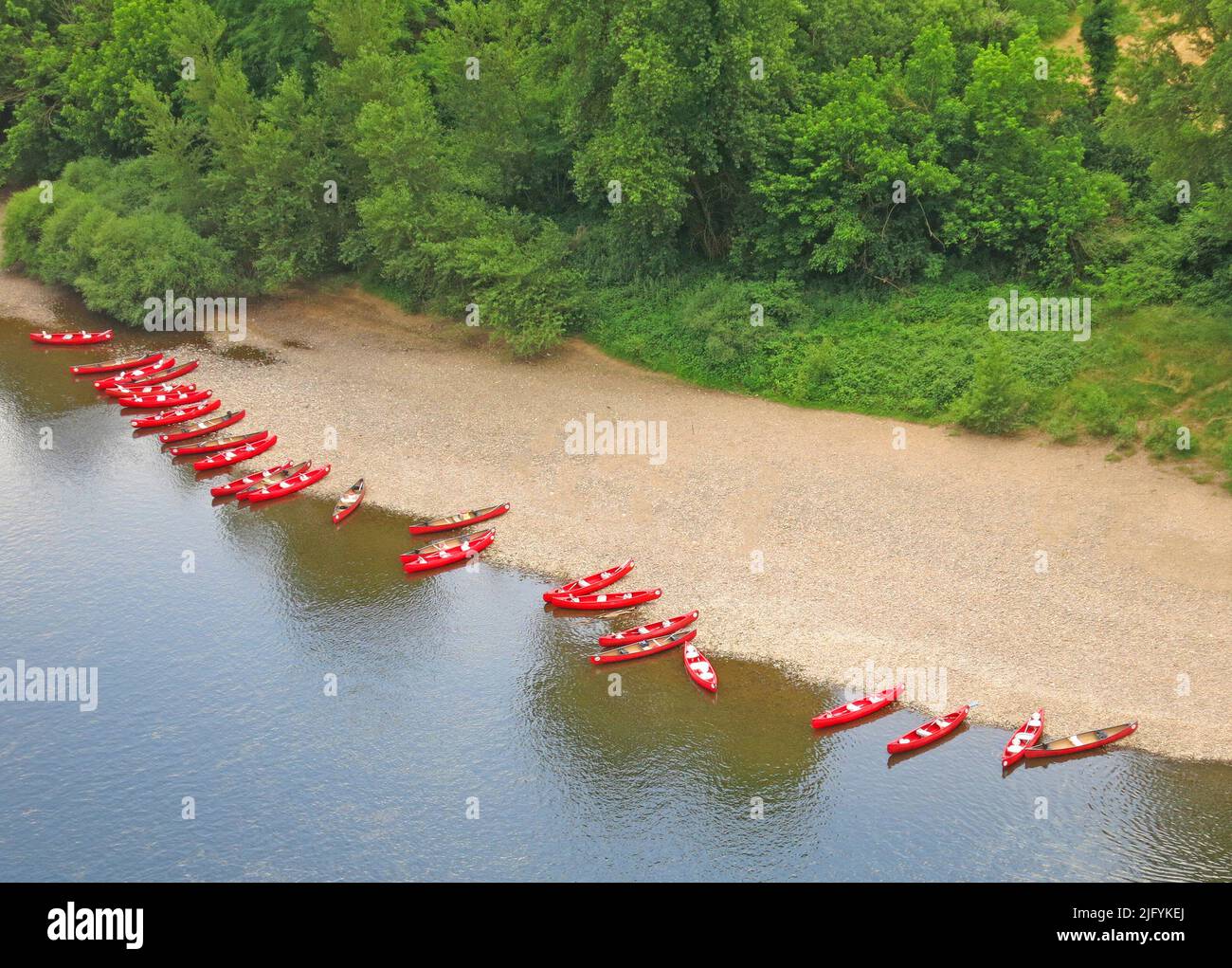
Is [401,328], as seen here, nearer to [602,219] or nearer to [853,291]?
[602,219]

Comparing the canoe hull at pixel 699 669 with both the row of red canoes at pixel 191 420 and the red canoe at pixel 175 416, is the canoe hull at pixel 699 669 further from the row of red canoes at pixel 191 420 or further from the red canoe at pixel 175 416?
the red canoe at pixel 175 416

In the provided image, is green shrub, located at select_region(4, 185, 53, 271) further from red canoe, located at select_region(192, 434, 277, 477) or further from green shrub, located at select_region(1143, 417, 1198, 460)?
green shrub, located at select_region(1143, 417, 1198, 460)

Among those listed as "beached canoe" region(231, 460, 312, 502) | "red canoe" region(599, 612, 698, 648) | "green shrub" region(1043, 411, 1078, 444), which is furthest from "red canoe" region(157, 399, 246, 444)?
"green shrub" region(1043, 411, 1078, 444)

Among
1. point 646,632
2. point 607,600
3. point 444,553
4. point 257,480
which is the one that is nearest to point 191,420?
point 257,480

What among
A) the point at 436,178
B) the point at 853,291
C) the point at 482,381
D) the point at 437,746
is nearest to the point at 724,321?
the point at 853,291

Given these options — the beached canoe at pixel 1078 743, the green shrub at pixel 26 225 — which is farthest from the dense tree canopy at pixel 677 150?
the beached canoe at pixel 1078 743
